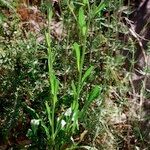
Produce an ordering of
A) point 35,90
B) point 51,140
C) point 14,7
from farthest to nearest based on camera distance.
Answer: point 14,7
point 35,90
point 51,140

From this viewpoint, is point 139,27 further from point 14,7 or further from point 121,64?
point 14,7

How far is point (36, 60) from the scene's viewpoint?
2.25m

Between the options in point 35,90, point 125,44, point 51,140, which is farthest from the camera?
point 125,44

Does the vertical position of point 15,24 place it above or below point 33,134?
above

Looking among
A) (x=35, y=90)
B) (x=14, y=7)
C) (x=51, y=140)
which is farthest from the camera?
(x=14, y=7)

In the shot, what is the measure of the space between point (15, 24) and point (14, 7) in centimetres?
17

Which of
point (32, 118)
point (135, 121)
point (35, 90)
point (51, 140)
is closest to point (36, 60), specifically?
point (35, 90)

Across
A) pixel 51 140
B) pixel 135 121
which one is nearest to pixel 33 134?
pixel 51 140

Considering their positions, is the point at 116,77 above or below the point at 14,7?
below

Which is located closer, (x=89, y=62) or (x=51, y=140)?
(x=51, y=140)

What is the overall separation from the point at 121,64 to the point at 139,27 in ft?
1.29

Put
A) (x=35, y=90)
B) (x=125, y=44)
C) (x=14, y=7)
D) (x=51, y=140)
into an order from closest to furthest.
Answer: (x=51, y=140) → (x=35, y=90) → (x=125, y=44) → (x=14, y=7)

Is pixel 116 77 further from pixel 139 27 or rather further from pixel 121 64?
pixel 139 27

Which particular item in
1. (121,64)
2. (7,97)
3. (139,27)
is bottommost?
(7,97)
